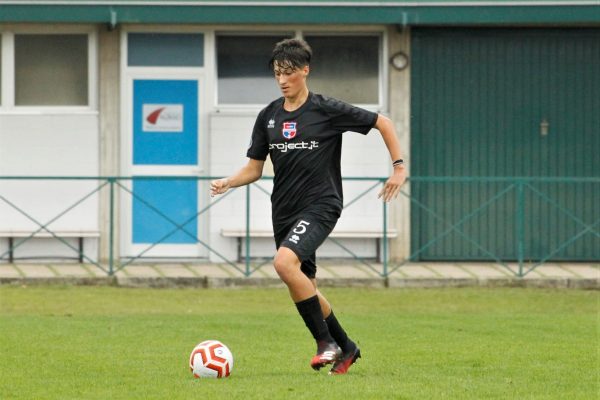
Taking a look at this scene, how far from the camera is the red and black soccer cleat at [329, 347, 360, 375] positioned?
900cm

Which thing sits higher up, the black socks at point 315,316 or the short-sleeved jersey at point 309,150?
the short-sleeved jersey at point 309,150

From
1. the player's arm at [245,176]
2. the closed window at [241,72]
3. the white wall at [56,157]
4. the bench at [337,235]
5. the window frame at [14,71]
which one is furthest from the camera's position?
the closed window at [241,72]

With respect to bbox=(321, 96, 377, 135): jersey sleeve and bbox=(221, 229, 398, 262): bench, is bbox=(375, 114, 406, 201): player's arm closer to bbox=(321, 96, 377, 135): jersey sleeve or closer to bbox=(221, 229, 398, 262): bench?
bbox=(321, 96, 377, 135): jersey sleeve

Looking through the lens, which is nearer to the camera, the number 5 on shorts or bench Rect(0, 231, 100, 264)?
the number 5 on shorts

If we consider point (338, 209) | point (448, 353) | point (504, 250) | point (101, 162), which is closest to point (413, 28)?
point (504, 250)

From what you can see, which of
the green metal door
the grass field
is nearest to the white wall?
the grass field

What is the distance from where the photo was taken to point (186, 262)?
1806cm

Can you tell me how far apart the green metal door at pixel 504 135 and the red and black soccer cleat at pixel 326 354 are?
369 inches

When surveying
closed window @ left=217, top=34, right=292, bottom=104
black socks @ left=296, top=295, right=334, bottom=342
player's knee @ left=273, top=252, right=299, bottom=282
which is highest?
closed window @ left=217, top=34, right=292, bottom=104

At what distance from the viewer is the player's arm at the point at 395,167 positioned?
8.71m

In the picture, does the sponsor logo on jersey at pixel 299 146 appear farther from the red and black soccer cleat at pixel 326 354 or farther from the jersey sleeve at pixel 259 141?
the red and black soccer cleat at pixel 326 354

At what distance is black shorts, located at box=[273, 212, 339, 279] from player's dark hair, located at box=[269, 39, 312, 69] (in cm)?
91

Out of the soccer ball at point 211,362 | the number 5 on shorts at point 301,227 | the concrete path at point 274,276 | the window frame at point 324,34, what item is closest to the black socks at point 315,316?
the number 5 on shorts at point 301,227

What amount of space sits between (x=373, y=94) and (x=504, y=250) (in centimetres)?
255
